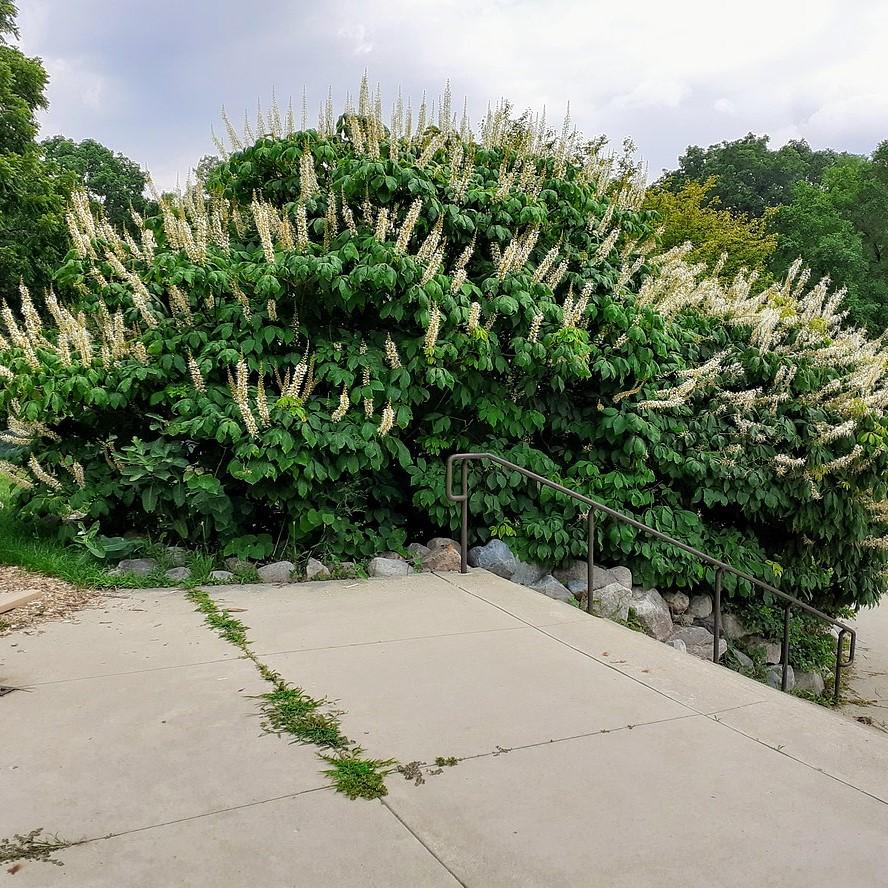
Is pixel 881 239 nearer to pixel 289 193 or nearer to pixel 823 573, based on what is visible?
pixel 823 573

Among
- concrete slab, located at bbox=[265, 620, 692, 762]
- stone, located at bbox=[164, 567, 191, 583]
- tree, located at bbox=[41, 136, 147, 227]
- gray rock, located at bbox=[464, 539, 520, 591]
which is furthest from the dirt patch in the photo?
tree, located at bbox=[41, 136, 147, 227]

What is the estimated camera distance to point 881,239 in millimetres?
28969

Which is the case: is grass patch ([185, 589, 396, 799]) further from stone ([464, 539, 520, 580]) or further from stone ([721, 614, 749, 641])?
stone ([721, 614, 749, 641])

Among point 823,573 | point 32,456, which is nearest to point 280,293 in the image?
point 32,456

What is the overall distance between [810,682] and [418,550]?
16.1 feet

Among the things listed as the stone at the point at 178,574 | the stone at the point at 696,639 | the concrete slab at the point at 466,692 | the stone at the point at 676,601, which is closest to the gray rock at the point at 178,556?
the stone at the point at 178,574

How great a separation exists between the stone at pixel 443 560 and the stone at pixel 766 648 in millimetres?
3666

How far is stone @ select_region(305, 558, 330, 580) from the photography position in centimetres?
564

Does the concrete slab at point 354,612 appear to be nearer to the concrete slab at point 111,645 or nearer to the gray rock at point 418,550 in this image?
the concrete slab at point 111,645

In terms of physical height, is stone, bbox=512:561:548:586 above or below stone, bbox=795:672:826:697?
above

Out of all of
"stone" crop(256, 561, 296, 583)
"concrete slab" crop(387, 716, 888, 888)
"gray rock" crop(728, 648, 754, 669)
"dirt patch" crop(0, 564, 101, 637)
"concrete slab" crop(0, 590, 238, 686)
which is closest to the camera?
"concrete slab" crop(387, 716, 888, 888)

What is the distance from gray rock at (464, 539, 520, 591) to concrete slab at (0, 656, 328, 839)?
283cm

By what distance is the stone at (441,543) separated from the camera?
6234 mm

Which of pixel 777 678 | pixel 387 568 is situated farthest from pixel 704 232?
pixel 387 568
